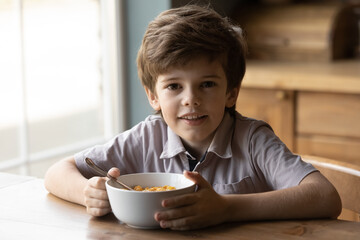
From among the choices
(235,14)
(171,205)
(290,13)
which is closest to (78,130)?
(235,14)

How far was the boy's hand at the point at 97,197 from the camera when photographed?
3.82 ft

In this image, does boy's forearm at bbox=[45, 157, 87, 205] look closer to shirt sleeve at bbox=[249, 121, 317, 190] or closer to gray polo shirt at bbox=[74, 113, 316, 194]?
gray polo shirt at bbox=[74, 113, 316, 194]

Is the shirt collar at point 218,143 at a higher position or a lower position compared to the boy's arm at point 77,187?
Result: higher

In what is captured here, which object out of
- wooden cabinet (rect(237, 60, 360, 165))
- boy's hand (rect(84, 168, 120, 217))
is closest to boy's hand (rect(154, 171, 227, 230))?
boy's hand (rect(84, 168, 120, 217))

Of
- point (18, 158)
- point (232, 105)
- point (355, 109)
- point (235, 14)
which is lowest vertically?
point (18, 158)

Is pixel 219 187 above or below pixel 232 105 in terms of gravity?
below

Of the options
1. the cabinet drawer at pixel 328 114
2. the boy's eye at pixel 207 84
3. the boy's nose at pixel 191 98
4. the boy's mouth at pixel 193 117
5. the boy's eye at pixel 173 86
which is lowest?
the cabinet drawer at pixel 328 114

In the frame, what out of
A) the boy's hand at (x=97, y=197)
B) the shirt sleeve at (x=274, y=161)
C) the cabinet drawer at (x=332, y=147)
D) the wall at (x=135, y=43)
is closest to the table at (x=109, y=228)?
the boy's hand at (x=97, y=197)

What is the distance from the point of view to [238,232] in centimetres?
108

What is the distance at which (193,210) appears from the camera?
3.53 feet

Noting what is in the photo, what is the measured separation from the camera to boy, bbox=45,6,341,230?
1.17 meters

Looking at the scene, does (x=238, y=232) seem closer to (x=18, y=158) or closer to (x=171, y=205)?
(x=171, y=205)

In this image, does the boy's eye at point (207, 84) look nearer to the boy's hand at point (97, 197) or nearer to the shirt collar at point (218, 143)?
the shirt collar at point (218, 143)

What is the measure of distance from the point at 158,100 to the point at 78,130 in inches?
75.9
